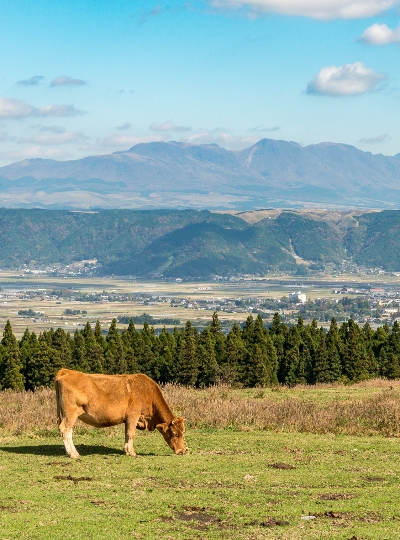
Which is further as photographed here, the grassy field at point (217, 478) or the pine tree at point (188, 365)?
the pine tree at point (188, 365)

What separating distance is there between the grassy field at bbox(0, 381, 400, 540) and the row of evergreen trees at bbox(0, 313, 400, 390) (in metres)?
22.8

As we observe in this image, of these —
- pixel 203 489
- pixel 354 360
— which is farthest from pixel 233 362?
pixel 203 489

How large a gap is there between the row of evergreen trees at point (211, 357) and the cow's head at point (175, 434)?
84.8 ft

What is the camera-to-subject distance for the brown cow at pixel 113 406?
600 inches

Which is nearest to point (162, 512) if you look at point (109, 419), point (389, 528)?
point (389, 528)

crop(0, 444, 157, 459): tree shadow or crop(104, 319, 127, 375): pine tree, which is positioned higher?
crop(0, 444, 157, 459): tree shadow

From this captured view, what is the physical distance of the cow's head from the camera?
15.7 meters

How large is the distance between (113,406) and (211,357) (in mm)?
29975

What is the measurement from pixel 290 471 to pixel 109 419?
350 cm

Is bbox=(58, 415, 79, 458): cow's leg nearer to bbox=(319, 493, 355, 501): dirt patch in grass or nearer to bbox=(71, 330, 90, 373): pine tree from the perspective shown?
bbox=(319, 493, 355, 501): dirt patch in grass

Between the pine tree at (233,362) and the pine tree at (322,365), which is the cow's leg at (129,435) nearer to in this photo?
the pine tree at (233,362)

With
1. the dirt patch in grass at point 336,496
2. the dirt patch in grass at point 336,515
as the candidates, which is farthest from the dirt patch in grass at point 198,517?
the dirt patch in grass at point 336,496

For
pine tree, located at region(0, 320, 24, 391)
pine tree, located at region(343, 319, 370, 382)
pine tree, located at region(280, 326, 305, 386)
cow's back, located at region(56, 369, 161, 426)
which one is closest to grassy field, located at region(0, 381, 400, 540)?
cow's back, located at region(56, 369, 161, 426)

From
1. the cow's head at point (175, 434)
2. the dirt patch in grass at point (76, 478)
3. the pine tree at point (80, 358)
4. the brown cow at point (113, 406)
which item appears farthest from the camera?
the pine tree at point (80, 358)
